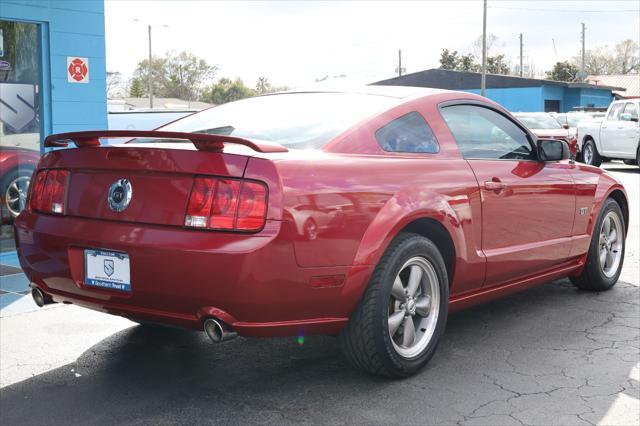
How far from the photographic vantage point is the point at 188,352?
187 inches

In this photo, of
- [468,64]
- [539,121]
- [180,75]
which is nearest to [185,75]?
[180,75]

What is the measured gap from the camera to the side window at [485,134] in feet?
15.9

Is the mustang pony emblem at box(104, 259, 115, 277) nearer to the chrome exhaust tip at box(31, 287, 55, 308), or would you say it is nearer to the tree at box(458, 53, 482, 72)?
the chrome exhaust tip at box(31, 287, 55, 308)

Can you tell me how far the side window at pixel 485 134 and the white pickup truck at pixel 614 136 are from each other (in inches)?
613

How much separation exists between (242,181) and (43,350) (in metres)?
2.07

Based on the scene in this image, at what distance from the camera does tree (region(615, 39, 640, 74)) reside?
102125 mm

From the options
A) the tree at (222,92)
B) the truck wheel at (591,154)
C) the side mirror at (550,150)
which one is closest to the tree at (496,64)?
the tree at (222,92)

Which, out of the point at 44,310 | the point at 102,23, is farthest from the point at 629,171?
the point at 44,310

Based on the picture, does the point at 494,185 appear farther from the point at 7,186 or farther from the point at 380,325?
the point at 7,186

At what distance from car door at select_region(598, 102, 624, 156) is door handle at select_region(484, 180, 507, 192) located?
16.6m

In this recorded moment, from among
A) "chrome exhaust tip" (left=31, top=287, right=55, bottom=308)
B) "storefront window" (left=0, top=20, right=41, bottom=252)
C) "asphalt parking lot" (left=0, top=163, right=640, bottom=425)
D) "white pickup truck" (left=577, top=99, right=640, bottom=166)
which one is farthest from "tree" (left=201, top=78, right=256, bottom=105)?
"chrome exhaust tip" (left=31, top=287, right=55, bottom=308)

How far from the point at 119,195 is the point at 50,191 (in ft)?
1.80

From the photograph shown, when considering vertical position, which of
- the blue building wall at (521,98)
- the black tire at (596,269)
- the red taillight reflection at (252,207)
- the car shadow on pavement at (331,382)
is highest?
the blue building wall at (521,98)

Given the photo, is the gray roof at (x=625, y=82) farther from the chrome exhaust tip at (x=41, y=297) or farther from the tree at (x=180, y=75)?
the chrome exhaust tip at (x=41, y=297)
